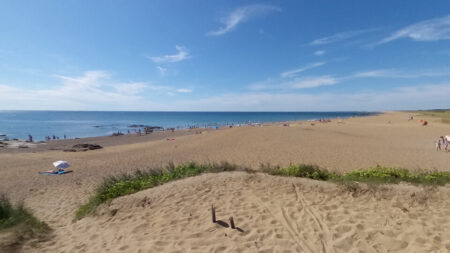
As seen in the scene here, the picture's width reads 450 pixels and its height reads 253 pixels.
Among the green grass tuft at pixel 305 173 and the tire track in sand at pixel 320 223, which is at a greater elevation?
the green grass tuft at pixel 305 173

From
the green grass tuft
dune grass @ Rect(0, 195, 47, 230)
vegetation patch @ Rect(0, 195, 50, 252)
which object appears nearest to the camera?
vegetation patch @ Rect(0, 195, 50, 252)

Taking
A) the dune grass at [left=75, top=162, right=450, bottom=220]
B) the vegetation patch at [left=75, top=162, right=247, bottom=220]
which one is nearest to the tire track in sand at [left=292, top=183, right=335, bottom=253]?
the dune grass at [left=75, top=162, right=450, bottom=220]

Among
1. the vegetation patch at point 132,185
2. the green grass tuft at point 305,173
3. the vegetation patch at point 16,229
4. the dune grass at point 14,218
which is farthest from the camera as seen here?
the green grass tuft at point 305,173

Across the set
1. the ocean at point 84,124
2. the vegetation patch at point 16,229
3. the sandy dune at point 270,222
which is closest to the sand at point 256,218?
the sandy dune at point 270,222

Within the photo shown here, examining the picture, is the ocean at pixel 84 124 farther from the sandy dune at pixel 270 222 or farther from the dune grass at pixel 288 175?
the sandy dune at pixel 270 222

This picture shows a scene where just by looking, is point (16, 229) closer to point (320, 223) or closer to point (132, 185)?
point (132, 185)

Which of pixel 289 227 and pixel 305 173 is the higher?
pixel 305 173

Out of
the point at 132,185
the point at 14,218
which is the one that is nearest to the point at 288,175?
the point at 132,185

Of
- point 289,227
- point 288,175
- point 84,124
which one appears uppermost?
point 84,124

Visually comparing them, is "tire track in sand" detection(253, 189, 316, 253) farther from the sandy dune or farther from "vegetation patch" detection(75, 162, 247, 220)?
"vegetation patch" detection(75, 162, 247, 220)

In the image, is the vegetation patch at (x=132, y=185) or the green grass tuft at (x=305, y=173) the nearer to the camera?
the vegetation patch at (x=132, y=185)

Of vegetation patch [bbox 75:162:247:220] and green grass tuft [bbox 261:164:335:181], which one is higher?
green grass tuft [bbox 261:164:335:181]

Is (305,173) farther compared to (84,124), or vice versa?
(84,124)

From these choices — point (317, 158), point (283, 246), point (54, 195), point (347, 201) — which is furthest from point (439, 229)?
point (54, 195)
